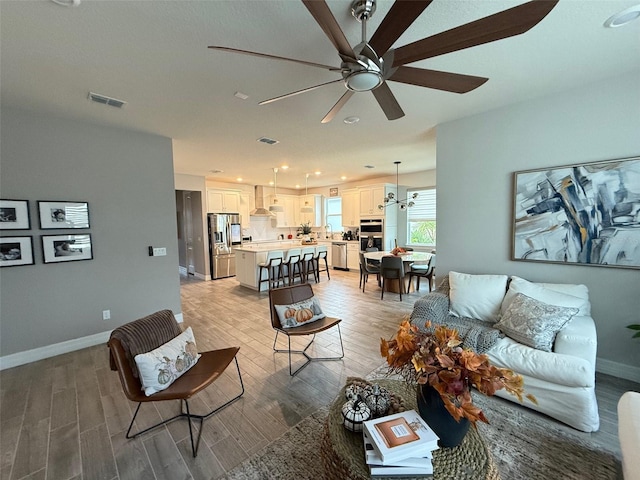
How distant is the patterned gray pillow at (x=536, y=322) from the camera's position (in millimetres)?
2160

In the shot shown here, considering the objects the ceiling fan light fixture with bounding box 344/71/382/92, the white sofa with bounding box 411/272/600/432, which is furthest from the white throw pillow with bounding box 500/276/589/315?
the ceiling fan light fixture with bounding box 344/71/382/92

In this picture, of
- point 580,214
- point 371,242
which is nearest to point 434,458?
point 580,214

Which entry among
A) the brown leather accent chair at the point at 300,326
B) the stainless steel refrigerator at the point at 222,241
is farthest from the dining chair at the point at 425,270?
the stainless steel refrigerator at the point at 222,241

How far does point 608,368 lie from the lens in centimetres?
257

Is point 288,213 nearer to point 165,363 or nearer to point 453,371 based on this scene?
point 165,363

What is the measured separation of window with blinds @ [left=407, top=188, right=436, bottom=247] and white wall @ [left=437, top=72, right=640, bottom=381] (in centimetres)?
360

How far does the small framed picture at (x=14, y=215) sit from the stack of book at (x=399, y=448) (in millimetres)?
4044

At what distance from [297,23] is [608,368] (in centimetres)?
411

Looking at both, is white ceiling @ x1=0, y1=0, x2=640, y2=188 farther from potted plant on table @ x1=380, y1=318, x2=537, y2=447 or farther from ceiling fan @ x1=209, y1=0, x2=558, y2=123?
potted plant on table @ x1=380, y1=318, x2=537, y2=447

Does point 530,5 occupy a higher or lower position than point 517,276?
higher

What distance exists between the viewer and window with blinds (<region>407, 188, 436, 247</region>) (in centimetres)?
699

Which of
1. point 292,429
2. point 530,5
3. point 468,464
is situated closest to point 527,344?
point 468,464

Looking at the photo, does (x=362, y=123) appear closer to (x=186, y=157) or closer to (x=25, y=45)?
(x=25, y=45)

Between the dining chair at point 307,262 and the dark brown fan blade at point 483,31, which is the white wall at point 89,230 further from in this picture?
the dark brown fan blade at point 483,31
